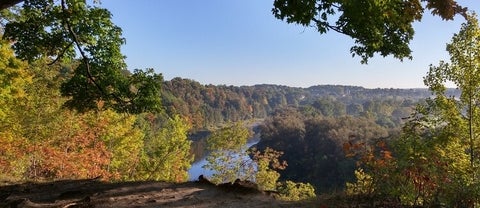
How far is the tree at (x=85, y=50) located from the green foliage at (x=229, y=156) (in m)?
15.5

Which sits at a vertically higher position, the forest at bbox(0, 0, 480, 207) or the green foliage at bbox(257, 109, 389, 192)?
the forest at bbox(0, 0, 480, 207)

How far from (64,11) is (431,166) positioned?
27.1 feet

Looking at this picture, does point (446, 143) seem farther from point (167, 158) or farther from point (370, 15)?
point (167, 158)

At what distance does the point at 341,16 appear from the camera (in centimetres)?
694

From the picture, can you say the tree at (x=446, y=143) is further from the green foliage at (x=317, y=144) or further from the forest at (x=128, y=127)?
the green foliage at (x=317, y=144)

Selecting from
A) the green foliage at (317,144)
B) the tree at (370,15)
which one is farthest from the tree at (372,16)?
the green foliage at (317,144)

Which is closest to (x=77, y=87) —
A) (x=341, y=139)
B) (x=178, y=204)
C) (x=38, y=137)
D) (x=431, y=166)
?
(x=178, y=204)

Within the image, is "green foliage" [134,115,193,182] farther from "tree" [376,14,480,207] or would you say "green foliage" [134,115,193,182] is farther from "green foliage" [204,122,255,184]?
"tree" [376,14,480,207]

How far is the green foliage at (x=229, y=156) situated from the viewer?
26109 mm

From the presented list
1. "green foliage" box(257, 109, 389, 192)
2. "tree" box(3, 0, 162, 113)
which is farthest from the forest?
"green foliage" box(257, 109, 389, 192)

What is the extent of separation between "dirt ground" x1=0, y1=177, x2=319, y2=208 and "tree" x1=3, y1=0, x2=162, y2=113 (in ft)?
7.39

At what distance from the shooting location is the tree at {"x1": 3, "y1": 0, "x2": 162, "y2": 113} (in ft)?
A: 28.7

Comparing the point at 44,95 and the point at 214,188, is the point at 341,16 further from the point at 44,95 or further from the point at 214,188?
the point at 44,95

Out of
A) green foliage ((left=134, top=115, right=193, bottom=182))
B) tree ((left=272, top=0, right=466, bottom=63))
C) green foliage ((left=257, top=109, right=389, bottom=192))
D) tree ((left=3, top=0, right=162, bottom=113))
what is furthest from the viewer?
green foliage ((left=257, top=109, right=389, bottom=192))
